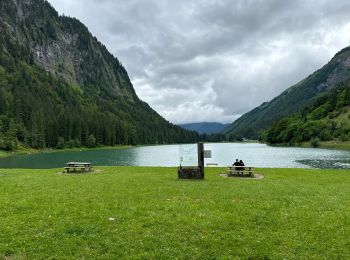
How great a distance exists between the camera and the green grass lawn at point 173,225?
14297mm

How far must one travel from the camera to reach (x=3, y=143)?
166 metres

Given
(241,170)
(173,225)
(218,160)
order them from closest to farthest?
(173,225)
(241,170)
(218,160)

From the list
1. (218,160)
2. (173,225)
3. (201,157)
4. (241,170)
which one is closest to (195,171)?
(201,157)

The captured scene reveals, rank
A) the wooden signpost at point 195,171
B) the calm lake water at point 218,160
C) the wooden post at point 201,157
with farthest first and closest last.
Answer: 1. the calm lake water at point 218,160
2. the wooden signpost at point 195,171
3. the wooden post at point 201,157

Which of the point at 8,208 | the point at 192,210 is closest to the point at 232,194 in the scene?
the point at 192,210

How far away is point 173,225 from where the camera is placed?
17.5 meters

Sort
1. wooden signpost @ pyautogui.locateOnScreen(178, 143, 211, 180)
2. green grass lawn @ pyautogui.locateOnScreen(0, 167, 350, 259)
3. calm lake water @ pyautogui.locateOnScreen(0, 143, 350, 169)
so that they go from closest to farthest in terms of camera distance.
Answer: green grass lawn @ pyautogui.locateOnScreen(0, 167, 350, 259) → wooden signpost @ pyautogui.locateOnScreen(178, 143, 211, 180) → calm lake water @ pyautogui.locateOnScreen(0, 143, 350, 169)

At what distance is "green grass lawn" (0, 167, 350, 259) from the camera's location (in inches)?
563

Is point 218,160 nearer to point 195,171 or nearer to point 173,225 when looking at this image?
point 195,171

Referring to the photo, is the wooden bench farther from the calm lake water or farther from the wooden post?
the calm lake water

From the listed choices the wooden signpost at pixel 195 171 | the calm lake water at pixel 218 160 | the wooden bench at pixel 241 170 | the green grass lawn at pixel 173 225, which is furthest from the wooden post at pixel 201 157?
the calm lake water at pixel 218 160

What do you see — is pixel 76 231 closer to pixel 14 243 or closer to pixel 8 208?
pixel 14 243

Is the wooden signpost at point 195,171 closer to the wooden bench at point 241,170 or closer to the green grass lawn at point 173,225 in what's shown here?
the wooden bench at point 241,170

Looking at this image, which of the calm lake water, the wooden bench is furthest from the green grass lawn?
the calm lake water
